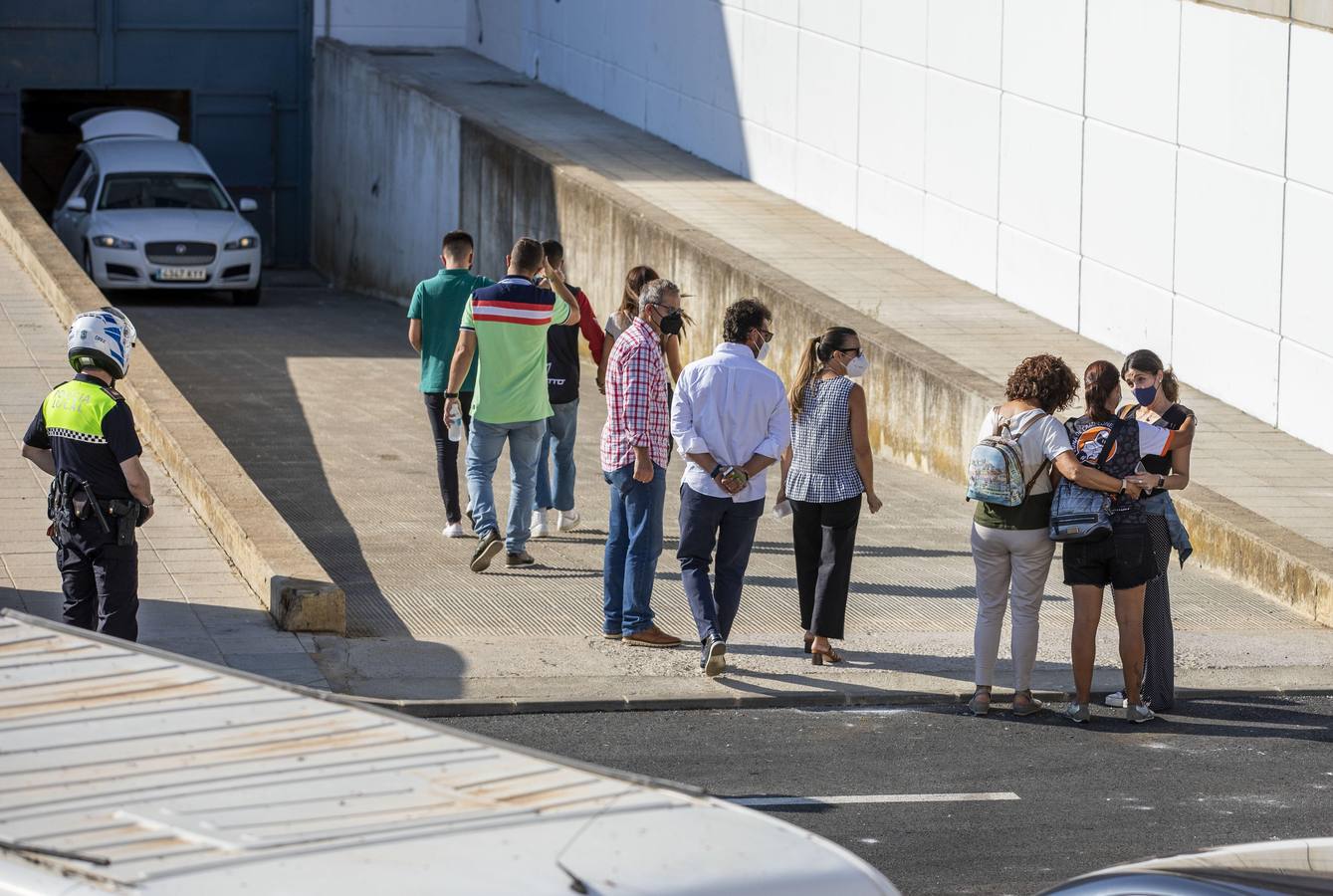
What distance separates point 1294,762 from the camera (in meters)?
8.40

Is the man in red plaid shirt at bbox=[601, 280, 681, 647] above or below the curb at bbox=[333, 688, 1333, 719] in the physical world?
above

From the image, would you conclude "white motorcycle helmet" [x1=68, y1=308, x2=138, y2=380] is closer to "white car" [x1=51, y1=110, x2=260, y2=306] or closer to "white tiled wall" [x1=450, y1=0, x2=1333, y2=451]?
"white tiled wall" [x1=450, y1=0, x2=1333, y2=451]

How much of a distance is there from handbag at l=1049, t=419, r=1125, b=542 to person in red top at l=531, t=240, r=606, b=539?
378 centimetres

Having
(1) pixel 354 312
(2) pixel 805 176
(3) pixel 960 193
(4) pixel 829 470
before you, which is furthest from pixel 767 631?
(1) pixel 354 312

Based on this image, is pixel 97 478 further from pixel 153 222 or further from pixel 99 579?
pixel 153 222

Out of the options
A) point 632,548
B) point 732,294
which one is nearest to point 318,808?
point 632,548

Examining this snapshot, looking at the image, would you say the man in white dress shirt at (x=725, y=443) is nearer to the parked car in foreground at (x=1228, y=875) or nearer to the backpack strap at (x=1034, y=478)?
the backpack strap at (x=1034, y=478)

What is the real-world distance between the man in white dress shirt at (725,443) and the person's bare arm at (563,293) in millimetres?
2540

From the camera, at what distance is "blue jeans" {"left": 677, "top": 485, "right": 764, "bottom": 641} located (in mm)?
9469

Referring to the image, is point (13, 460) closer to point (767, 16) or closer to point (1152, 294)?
point (1152, 294)

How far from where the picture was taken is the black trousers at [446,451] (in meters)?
12.1

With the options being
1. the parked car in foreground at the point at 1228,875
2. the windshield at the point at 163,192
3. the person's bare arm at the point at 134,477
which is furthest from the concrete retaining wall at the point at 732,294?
the parked car in foreground at the point at 1228,875

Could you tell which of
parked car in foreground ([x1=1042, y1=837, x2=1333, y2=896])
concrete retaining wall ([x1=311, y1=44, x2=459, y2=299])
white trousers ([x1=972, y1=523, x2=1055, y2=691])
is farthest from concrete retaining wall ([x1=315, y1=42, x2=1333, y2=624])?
parked car in foreground ([x1=1042, y1=837, x2=1333, y2=896])

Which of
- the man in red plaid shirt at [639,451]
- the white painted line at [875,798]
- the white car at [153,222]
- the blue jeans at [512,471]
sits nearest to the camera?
the white painted line at [875,798]
